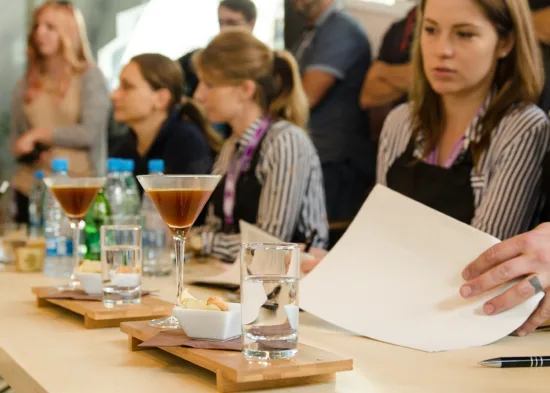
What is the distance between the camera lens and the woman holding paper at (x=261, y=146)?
2.64 m

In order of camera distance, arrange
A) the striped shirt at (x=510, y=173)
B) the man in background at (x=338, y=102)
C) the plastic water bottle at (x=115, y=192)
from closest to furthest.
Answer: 1. the striped shirt at (x=510, y=173)
2. the plastic water bottle at (x=115, y=192)
3. the man in background at (x=338, y=102)

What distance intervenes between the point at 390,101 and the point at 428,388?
2.15m

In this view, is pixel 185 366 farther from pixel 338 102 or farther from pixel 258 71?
pixel 338 102

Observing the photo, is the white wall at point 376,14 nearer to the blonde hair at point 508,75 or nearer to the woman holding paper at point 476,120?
the woman holding paper at point 476,120

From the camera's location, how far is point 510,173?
1767mm

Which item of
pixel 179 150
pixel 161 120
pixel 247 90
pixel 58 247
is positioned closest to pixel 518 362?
pixel 58 247

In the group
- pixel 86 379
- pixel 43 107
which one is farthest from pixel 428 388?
pixel 43 107

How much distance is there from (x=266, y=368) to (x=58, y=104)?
3977 millimetres

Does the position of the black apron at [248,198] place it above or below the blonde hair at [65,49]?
below

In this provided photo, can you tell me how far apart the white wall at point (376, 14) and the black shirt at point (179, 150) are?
105cm

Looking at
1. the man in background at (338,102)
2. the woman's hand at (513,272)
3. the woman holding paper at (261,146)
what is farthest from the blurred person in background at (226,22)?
the woman's hand at (513,272)

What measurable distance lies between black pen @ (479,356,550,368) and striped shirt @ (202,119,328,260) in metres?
1.59

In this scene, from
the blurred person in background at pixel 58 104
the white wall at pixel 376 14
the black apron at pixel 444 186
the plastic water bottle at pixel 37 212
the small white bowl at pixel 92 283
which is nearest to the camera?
the small white bowl at pixel 92 283

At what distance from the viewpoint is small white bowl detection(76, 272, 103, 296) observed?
141 cm
